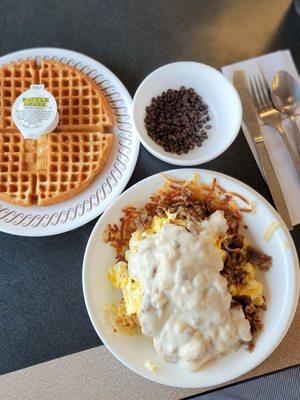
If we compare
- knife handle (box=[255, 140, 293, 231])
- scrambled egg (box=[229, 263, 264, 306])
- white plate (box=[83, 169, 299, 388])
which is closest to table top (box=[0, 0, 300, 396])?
knife handle (box=[255, 140, 293, 231])

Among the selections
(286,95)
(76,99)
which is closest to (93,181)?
(76,99)

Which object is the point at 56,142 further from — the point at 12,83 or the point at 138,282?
the point at 138,282

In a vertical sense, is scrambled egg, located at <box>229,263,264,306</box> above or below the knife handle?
below

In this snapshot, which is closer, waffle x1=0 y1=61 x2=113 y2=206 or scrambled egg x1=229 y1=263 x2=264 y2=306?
scrambled egg x1=229 y1=263 x2=264 y2=306

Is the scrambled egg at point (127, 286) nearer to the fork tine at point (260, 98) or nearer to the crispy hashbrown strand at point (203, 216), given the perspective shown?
the crispy hashbrown strand at point (203, 216)

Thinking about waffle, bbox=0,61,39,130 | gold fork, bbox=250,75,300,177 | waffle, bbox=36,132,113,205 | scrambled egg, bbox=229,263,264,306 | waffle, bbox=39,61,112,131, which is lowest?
scrambled egg, bbox=229,263,264,306

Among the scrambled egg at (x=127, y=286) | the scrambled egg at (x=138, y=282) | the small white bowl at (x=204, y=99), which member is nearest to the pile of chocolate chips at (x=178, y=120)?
the small white bowl at (x=204, y=99)

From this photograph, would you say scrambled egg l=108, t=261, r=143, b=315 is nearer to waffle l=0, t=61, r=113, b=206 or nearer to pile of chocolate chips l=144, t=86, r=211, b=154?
waffle l=0, t=61, r=113, b=206
